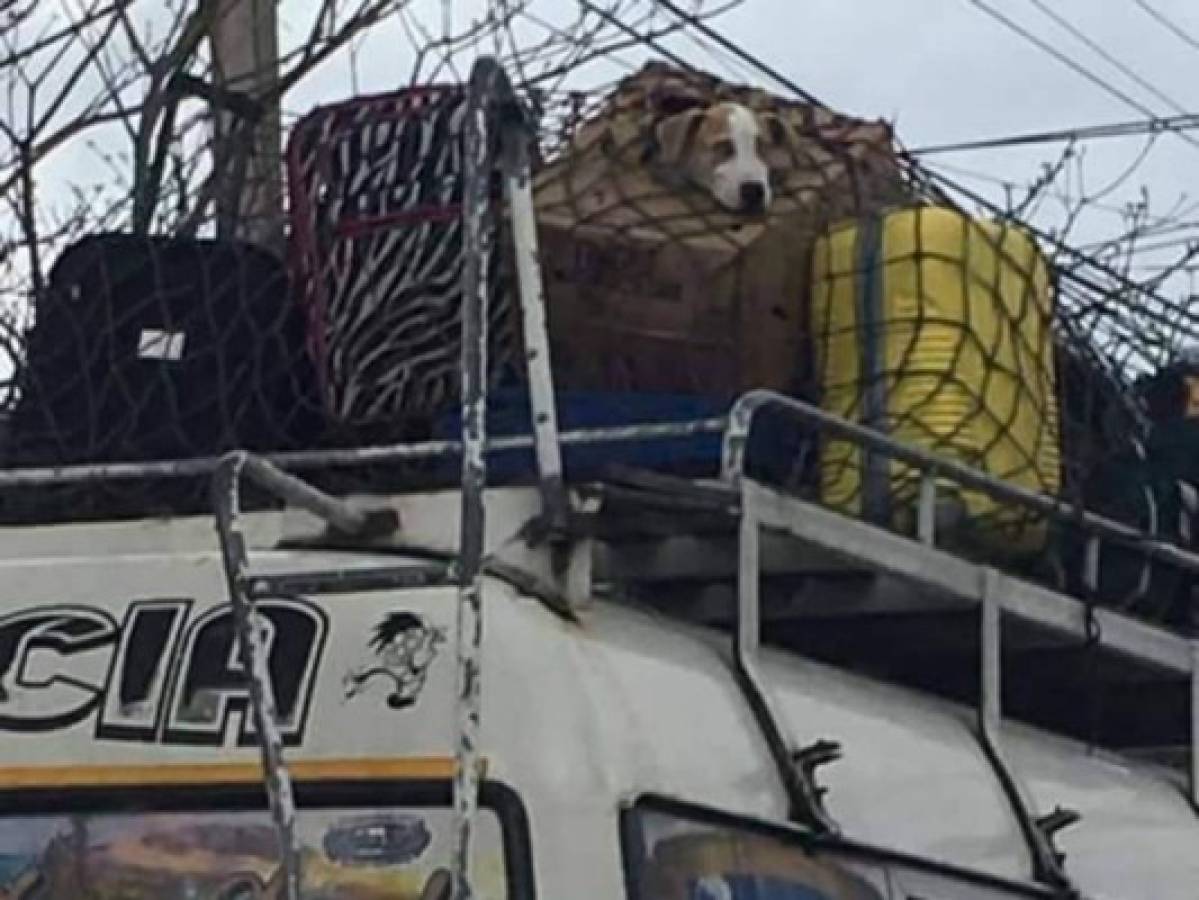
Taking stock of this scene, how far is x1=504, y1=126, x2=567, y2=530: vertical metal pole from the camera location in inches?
182

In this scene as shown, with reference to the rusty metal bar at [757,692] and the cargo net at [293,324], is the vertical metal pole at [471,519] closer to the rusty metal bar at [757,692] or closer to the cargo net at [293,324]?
Result: the rusty metal bar at [757,692]

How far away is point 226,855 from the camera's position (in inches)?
173

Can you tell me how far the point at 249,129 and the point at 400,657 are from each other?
4.05m

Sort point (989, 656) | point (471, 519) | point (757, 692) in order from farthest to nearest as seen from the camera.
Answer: point (989, 656) → point (757, 692) → point (471, 519)

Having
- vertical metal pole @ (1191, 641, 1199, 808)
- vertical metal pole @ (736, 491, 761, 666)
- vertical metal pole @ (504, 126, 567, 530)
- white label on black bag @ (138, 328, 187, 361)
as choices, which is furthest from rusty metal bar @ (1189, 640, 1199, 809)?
white label on black bag @ (138, 328, 187, 361)

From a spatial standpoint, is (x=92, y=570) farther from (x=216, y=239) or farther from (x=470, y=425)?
(x=216, y=239)

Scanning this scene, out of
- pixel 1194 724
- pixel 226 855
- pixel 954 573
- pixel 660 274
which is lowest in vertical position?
pixel 1194 724

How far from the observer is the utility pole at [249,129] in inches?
293

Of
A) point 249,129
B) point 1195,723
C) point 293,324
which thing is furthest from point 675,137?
point 249,129

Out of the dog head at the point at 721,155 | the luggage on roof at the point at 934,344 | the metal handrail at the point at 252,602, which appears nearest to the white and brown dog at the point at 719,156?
the dog head at the point at 721,155

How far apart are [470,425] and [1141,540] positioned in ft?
7.68

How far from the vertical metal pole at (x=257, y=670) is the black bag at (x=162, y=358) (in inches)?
46.9

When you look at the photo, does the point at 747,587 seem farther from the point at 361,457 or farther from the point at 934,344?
the point at 934,344

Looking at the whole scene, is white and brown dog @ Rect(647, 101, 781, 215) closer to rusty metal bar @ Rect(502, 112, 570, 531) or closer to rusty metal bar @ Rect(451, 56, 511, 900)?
rusty metal bar @ Rect(502, 112, 570, 531)
